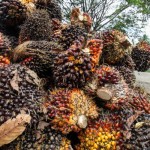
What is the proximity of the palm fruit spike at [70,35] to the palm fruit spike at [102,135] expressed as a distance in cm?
32

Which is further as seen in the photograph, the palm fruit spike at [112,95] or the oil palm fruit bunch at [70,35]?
the oil palm fruit bunch at [70,35]

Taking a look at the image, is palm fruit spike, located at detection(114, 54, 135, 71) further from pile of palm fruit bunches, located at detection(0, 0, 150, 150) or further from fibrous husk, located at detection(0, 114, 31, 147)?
fibrous husk, located at detection(0, 114, 31, 147)

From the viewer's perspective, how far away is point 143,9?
13414mm

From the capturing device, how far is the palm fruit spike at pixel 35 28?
4.51ft

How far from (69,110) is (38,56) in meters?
0.26

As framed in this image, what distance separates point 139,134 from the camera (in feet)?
3.51

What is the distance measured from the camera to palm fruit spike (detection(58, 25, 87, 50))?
129 centimetres

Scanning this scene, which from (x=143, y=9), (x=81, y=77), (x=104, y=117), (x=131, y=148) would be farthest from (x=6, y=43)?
(x=143, y=9)

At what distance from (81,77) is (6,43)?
1.11 ft

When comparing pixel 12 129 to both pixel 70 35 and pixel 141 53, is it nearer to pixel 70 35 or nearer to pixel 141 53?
pixel 70 35

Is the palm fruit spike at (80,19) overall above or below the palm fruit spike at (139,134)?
above

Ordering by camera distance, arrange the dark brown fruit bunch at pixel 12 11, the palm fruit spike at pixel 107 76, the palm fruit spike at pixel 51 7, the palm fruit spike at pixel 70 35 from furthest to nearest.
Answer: the palm fruit spike at pixel 51 7, the dark brown fruit bunch at pixel 12 11, the palm fruit spike at pixel 70 35, the palm fruit spike at pixel 107 76

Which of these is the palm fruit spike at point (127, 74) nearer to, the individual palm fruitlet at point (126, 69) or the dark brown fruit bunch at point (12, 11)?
the individual palm fruitlet at point (126, 69)

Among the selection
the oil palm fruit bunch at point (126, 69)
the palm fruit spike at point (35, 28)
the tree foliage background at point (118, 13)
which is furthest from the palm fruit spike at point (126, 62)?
the tree foliage background at point (118, 13)
